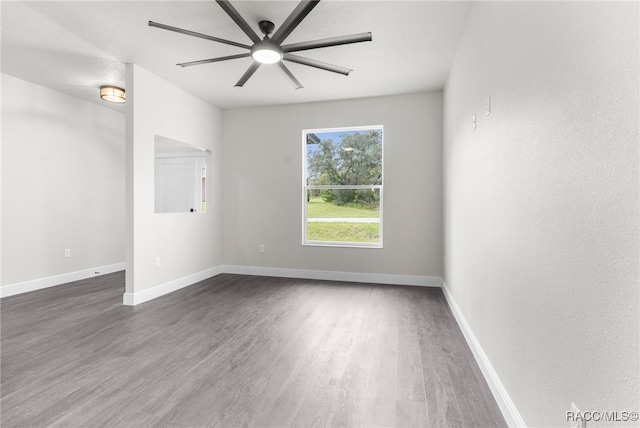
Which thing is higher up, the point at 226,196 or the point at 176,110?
the point at 176,110

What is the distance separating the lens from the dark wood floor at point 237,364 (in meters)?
1.70

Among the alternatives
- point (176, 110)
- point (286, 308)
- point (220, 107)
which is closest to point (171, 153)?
point (220, 107)

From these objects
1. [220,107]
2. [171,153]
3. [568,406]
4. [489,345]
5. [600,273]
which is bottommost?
[489,345]

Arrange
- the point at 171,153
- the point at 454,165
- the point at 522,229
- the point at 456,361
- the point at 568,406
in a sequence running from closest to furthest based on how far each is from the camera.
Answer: the point at 568,406, the point at 522,229, the point at 456,361, the point at 454,165, the point at 171,153

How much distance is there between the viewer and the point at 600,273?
0.91m

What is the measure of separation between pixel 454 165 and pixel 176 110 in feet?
11.9

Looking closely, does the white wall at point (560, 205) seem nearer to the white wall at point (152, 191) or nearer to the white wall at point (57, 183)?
the white wall at point (152, 191)

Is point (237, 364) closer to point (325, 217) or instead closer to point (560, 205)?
point (560, 205)

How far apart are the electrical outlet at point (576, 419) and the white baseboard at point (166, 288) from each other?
154 inches

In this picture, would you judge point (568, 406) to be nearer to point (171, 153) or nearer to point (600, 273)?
point (600, 273)

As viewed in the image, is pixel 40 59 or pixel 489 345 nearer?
pixel 489 345

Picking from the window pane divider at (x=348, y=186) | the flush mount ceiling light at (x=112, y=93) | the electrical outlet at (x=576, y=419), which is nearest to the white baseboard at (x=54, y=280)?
the flush mount ceiling light at (x=112, y=93)

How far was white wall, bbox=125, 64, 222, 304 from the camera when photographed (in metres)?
3.62

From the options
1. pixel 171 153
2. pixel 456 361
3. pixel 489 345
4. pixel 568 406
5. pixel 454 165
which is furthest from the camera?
pixel 171 153
